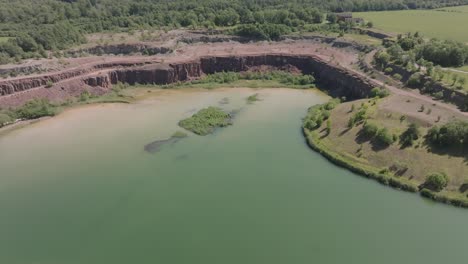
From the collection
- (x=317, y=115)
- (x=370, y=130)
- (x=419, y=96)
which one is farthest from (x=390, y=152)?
(x=419, y=96)

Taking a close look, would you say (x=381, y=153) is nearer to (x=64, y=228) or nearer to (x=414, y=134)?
(x=414, y=134)

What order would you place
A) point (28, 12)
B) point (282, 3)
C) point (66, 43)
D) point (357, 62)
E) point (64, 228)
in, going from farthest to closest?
1. point (282, 3)
2. point (28, 12)
3. point (66, 43)
4. point (357, 62)
5. point (64, 228)

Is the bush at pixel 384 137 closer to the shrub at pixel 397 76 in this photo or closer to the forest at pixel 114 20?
the shrub at pixel 397 76

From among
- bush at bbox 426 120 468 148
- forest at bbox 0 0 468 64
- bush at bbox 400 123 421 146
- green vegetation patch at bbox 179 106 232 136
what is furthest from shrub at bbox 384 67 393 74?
forest at bbox 0 0 468 64

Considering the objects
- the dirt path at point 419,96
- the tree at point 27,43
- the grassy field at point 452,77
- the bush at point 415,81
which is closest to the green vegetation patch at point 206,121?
the dirt path at point 419,96

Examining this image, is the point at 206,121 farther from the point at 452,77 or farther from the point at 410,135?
the point at 452,77

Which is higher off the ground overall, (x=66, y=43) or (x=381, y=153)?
(x=66, y=43)

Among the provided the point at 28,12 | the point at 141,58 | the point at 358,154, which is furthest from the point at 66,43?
the point at 358,154

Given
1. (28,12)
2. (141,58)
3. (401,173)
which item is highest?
(28,12)
